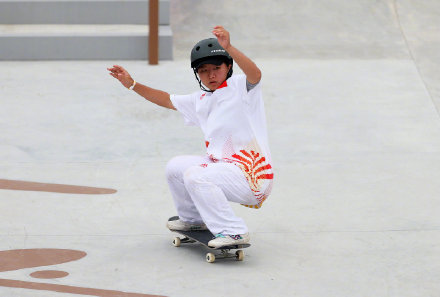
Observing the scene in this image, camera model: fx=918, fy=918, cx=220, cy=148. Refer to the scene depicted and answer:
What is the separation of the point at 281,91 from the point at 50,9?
3.43m

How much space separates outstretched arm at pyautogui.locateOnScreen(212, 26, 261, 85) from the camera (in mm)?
5398

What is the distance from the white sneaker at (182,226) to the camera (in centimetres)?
614

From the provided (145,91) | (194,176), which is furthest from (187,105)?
(194,176)

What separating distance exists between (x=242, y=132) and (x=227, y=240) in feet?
2.27

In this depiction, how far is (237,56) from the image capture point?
5.43m

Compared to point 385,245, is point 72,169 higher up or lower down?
higher up

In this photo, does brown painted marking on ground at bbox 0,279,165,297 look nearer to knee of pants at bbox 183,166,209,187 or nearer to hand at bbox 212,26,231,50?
knee of pants at bbox 183,166,209,187

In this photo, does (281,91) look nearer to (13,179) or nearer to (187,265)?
(13,179)

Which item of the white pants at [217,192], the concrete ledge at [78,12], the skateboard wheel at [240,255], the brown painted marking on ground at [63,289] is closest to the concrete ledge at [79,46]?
the concrete ledge at [78,12]

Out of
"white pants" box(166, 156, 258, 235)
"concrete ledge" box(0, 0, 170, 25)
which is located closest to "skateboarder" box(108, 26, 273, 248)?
"white pants" box(166, 156, 258, 235)

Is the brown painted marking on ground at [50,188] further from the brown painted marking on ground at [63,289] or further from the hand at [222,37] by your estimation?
the hand at [222,37]

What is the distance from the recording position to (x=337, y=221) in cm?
664

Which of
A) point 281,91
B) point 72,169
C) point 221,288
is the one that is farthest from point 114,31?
point 221,288

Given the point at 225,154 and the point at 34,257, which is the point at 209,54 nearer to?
the point at 225,154
